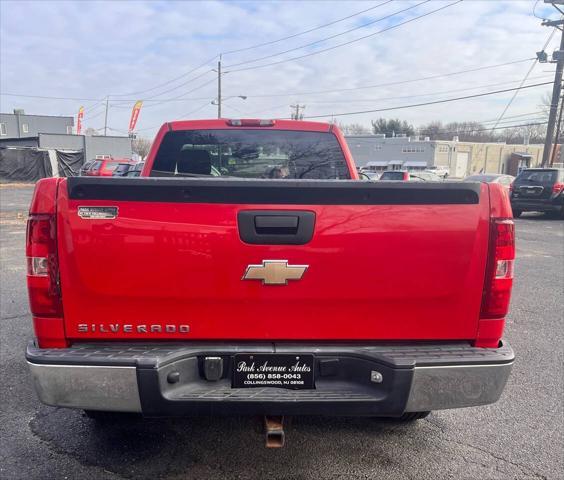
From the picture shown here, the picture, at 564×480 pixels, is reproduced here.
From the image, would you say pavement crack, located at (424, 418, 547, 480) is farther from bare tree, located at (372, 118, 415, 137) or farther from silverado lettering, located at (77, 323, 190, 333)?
bare tree, located at (372, 118, 415, 137)

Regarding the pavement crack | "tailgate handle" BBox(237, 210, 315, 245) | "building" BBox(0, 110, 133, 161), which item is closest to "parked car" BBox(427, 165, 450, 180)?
"building" BBox(0, 110, 133, 161)

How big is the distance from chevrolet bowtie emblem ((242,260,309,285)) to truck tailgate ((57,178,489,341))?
0.07ft

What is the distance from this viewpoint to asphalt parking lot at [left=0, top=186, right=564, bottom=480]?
9.23ft

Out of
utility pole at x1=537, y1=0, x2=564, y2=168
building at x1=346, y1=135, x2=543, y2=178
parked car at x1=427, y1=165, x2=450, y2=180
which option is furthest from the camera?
building at x1=346, y1=135, x2=543, y2=178

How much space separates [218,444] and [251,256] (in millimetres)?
1481

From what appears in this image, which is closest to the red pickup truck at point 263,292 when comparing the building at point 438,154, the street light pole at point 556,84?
the street light pole at point 556,84

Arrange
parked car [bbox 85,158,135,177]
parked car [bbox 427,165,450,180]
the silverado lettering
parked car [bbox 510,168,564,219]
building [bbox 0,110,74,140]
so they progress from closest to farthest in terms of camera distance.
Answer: the silverado lettering → parked car [bbox 510,168,564,219] → parked car [bbox 85,158,135,177] → parked car [bbox 427,165,450,180] → building [bbox 0,110,74,140]

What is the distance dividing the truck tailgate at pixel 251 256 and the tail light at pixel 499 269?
0.05m

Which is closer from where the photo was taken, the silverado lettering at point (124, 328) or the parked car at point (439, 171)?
the silverado lettering at point (124, 328)

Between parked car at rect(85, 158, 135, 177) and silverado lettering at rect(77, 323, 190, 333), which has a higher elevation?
silverado lettering at rect(77, 323, 190, 333)

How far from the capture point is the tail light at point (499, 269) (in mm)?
2350

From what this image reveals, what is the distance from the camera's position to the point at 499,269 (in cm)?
238

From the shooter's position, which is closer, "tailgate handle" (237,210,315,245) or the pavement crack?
"tailgate handle" (237,210,315,245)

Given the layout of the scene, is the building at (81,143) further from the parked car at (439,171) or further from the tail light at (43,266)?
the tail light at (43,266)
